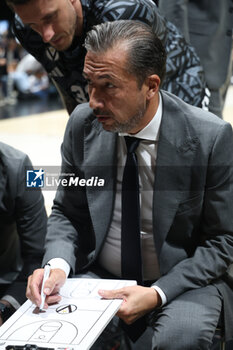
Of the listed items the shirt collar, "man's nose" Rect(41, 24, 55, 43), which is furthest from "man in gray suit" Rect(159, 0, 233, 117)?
the shirt collar

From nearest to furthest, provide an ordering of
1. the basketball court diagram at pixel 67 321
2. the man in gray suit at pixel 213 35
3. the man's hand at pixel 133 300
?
the basketball court diagram at pixel 67 321 < the man's hand at pixel 133 300 < the man in gray suit at pixel 213 35

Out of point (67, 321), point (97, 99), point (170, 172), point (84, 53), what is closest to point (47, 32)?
point (84, 53)

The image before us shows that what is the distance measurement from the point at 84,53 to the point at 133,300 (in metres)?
1.00

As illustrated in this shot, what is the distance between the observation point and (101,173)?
5.88 feet

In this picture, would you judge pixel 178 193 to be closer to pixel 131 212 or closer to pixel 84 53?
pixel 131 212

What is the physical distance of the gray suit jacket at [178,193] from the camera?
5.48 ft

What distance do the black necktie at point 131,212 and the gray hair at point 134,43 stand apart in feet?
0.76

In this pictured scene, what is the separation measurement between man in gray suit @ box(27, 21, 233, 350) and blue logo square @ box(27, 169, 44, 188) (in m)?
0.27

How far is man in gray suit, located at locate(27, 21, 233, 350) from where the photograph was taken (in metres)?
1.59

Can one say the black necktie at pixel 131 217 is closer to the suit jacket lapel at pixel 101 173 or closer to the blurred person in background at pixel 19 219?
the suit jacket lapel at pixel 101 173

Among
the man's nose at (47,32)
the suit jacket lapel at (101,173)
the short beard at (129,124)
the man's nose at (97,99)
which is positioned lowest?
the suit jacket lapel at (101,173)

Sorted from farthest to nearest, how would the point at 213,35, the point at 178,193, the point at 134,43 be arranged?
the point at 213,35 < the point at 178,193 < the point at 134,43

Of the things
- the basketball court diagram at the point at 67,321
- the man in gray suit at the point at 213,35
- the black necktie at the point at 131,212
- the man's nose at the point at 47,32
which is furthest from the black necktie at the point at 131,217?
the man in gray suit at the point at 213,35

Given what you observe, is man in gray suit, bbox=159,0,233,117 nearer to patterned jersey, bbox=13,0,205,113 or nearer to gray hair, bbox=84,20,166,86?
patterned jersey, bbox=13,0,205,113
